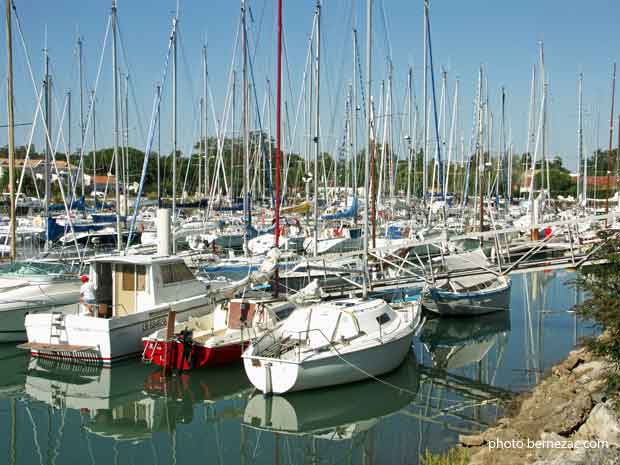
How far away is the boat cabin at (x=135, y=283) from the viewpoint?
2062 centimetres

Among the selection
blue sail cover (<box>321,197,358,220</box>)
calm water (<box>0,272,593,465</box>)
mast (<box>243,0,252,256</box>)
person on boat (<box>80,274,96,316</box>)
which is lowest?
calm water (<box>0,272,593,465</box>)

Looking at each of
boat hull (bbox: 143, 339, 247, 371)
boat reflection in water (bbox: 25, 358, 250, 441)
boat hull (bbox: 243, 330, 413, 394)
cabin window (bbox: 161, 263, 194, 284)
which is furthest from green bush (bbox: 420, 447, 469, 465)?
cabin window (bbox: 161, 263, 194, 284)

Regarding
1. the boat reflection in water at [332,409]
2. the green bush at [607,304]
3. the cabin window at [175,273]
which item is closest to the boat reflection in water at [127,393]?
the boat reflection in water at [332,409]

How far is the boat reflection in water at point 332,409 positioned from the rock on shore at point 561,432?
10.5 ft

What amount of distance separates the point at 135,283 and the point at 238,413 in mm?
6674

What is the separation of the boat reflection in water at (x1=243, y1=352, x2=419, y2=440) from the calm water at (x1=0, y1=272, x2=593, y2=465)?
29 mm

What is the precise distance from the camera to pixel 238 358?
19.2 m

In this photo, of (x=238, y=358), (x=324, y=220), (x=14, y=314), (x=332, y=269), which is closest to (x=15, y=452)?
(x=238, y=358)

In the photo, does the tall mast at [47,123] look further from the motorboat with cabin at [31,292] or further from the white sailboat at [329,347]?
the white sailboat at [329,347]

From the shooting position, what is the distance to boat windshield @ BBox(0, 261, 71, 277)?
2281cm

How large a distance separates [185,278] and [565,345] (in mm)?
12631

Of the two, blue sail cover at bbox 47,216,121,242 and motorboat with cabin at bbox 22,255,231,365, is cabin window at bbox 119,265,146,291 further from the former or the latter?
blue sail cover at bbox 47,216,121,242

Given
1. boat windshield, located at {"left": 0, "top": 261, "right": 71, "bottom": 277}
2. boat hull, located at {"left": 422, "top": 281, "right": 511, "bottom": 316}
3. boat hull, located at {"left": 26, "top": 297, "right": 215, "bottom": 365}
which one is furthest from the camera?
boat hull, located at {"left": 422, "top": 281, "right": 511, "bottom": 316}

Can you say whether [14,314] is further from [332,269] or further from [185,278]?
[332,269]
